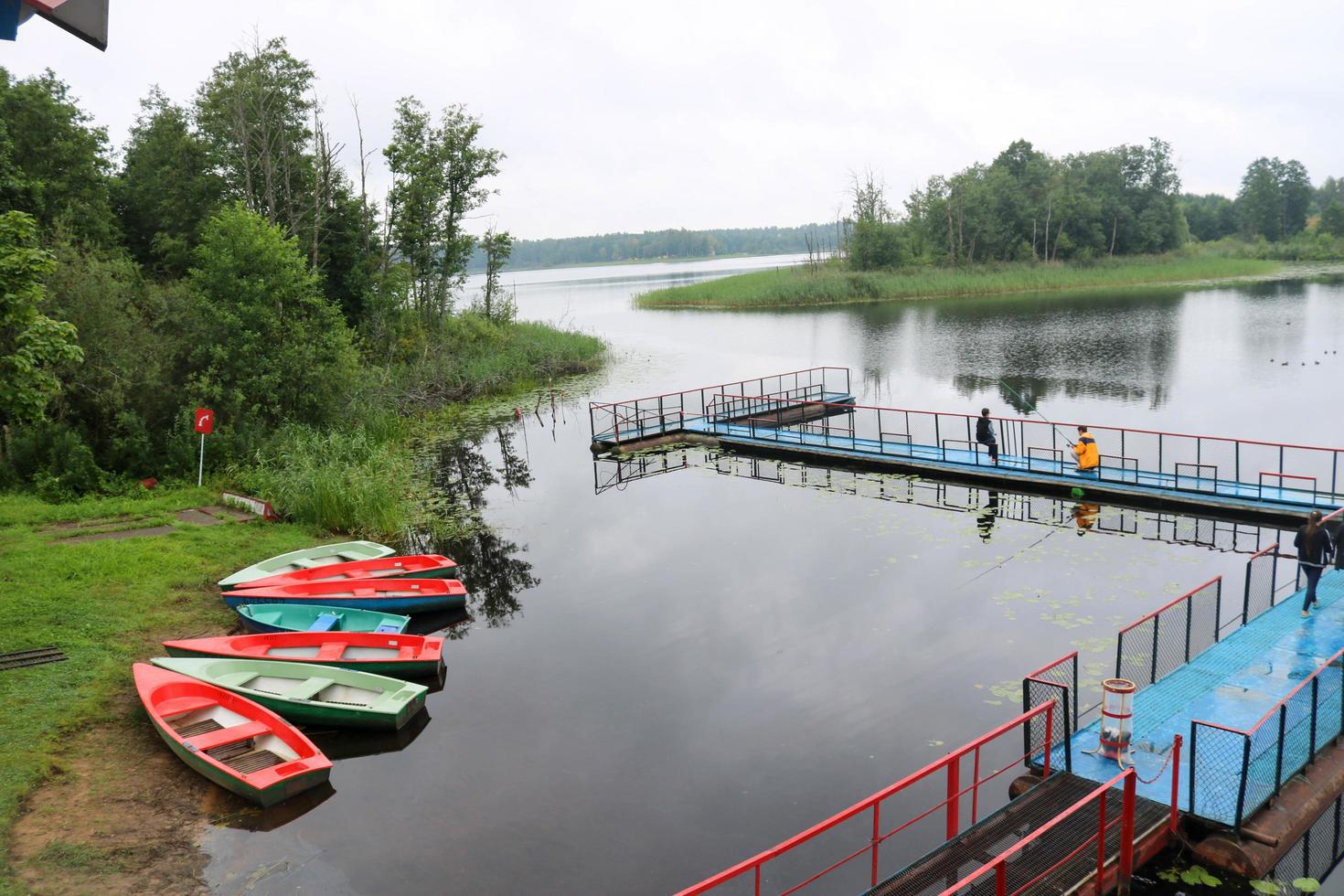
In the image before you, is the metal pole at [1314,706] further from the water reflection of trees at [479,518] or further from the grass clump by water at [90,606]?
the grass clump by water at [90,606]

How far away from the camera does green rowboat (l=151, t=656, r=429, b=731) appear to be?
40.2ft

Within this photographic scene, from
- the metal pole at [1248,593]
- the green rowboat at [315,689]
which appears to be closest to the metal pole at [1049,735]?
the metal pole at [1248,593]

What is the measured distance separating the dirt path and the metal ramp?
6861mm

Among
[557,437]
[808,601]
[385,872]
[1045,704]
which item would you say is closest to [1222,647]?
[1045,704]

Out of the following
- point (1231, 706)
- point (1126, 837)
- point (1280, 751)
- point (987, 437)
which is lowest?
point (1126, 837)

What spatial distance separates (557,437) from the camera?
33250 millimetres

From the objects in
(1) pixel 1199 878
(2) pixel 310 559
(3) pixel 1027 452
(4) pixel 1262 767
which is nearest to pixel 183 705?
(2) pixel 310 559

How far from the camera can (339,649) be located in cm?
1406

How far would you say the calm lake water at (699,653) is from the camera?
991 centimetres

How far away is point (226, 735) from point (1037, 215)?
9573 centimetres

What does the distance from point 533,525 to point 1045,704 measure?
1463 cm

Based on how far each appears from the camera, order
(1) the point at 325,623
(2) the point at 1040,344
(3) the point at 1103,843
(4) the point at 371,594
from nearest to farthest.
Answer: (3) the point at 1103,843 → (1) the point at 325,623 → (4) the point at 371,594 → (2) the point at 1040,344

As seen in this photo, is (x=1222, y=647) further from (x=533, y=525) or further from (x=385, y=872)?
(x=533, y=525)

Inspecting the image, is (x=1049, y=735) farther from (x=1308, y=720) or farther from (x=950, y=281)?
(x=950, y=281)
